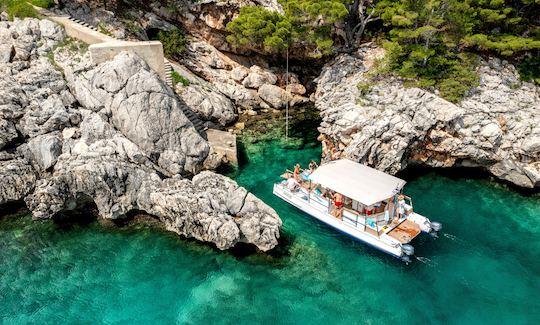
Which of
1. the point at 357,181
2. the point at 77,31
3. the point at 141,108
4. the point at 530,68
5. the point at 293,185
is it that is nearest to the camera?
the point at 357,181

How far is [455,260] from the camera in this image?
Answer: 1908 cm

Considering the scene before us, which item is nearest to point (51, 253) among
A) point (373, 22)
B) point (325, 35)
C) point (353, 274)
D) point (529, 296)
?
point (353, 274)

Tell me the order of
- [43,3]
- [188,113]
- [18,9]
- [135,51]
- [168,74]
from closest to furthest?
[135,51]
[18,9]
[188,113]
[43,3]
[168,74]

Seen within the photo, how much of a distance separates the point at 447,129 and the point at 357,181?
25.9ft

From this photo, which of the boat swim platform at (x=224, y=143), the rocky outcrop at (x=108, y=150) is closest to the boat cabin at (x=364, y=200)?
the rocky outcrop at (x=108, y=150)

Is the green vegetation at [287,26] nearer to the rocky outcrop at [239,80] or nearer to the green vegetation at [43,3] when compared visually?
the rocky outcrop at [239,80]

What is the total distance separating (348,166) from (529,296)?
9984 mm

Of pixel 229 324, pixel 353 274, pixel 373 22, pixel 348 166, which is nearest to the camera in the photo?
pixel 229 324

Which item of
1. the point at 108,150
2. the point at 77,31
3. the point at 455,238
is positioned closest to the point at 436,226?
the point at 455,238

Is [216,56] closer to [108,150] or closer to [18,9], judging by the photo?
[18,9]

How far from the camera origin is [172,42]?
34688 mm

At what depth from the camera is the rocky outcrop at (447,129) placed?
2391 centimetres

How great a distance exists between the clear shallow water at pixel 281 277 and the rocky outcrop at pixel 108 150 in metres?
1.30

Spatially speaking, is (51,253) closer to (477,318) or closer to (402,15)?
(477,318)
